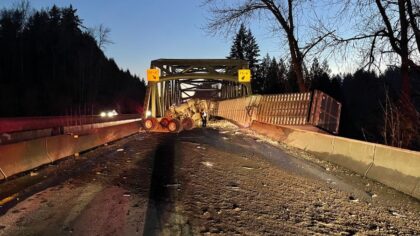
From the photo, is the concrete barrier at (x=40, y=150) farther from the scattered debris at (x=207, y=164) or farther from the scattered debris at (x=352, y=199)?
the scattered debris at (x=352, y=199)

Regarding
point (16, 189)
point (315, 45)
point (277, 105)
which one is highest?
point (315, 45)

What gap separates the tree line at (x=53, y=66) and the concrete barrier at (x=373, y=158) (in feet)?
167

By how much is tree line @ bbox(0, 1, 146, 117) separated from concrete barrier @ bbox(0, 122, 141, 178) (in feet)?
153

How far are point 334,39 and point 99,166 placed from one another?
9567 millimetres

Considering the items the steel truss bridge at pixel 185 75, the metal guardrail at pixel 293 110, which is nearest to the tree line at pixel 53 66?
the steel truss bridge at pixel 185 75

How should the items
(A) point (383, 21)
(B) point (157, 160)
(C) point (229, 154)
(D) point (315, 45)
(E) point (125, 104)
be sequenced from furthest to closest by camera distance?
1. (E) point (125, 104)
2. (D) point (315, 45)
3. (A) point (383, 21)
4. (C) point (229, 154)
5. (B) point (157, 160)

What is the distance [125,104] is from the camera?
328 ft

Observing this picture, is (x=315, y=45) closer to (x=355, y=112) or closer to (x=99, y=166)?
(x=99, y=166)

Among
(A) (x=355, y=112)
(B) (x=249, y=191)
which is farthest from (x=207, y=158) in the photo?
(A) (x=355, y=112)

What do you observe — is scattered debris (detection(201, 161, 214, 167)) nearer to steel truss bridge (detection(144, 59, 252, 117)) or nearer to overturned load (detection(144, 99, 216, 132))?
overturned load (detection(144, 99, 216, 132))

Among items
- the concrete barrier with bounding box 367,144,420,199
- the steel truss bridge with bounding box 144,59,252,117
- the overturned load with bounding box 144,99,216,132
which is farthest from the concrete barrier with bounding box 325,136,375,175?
the steel truss bridge with bounding box 144,59,252,117

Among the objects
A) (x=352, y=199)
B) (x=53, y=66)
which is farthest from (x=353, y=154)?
(x=53, y=66)

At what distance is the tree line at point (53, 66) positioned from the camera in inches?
2596

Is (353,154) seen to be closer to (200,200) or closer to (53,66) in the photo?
(200,200)
